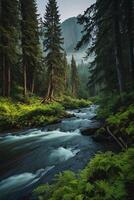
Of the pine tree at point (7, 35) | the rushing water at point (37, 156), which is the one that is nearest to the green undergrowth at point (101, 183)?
the rushing water at point (37, 156)

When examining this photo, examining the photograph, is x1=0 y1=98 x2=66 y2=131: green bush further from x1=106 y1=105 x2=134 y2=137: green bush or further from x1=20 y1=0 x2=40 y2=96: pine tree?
x1=106 y1=105 x2=134 y2=137: green bush

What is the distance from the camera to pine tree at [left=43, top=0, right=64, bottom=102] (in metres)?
34.1

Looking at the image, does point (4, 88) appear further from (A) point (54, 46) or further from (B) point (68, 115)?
(A) point (54, 46)

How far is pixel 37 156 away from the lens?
11367 mm

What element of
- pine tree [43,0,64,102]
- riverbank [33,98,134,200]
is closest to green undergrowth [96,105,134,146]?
riverbank [33,98,134,200]

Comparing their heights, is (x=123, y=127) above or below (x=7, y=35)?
below

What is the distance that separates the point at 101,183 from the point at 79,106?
33.2 meters

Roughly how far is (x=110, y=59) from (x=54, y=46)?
15.5 m

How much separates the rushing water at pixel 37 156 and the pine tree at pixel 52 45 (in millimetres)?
18136

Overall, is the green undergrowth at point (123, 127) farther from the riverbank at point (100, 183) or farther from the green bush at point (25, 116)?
the green bush at point (25, 116)

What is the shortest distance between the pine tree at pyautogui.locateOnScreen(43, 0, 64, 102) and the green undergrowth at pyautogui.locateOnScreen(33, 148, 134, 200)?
88.8 feet

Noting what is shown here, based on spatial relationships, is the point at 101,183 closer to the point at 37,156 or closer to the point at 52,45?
the point at 37,156

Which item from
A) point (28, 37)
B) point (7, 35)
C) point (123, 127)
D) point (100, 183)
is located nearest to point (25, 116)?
point (7, 35)

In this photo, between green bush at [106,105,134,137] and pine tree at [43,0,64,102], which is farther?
pine tree at [43,0,64,102]
